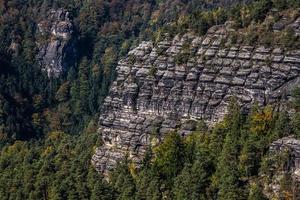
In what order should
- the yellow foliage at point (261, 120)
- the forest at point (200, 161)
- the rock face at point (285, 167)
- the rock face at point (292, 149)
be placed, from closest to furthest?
1. the rock face at point (285, 167)
2. the rock face at point (292, 149)
3. the forest at point (200, 161)
4. the yellow foliage at point (261, 120)

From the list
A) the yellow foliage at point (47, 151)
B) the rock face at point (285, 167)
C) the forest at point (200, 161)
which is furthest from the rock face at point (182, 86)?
the yellow foliage at point (47, 151)

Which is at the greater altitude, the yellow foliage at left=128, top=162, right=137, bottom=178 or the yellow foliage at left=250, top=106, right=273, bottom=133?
the yellow foliage at left=250, top=106, right=273, bottom=133

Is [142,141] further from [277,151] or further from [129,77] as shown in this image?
[277,151]

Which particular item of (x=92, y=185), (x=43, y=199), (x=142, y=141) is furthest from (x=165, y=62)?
(x=43, y=199)

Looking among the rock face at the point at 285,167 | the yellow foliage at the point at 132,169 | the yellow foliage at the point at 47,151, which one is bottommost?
the yellow foliage at the point at 47,151

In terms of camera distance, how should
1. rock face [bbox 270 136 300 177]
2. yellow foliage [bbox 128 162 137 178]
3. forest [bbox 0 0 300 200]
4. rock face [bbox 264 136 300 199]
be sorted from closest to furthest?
rock face [bbox 264 136 300 199] → rock face [bbox 270 136 300 177] → forest [bbox 0 0 300 200] → yellow foliage [bbox 128 162 137 178]

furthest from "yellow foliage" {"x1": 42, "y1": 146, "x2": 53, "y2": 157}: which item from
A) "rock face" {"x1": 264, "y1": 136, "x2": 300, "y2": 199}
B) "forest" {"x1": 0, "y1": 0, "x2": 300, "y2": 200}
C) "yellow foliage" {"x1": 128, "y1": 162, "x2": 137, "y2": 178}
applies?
"rock face" {"x1": 264, "y1": 136, "x2": 300, "y2": 199}

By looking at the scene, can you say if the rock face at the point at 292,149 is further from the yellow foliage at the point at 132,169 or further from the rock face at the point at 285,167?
the yellow foliage at the point at 132,169

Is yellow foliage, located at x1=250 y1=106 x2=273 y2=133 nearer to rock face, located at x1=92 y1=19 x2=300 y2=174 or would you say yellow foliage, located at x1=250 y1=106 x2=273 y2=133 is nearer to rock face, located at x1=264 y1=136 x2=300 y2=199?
rock face, located at x1=92 y1=19 x2=300 y2=174
